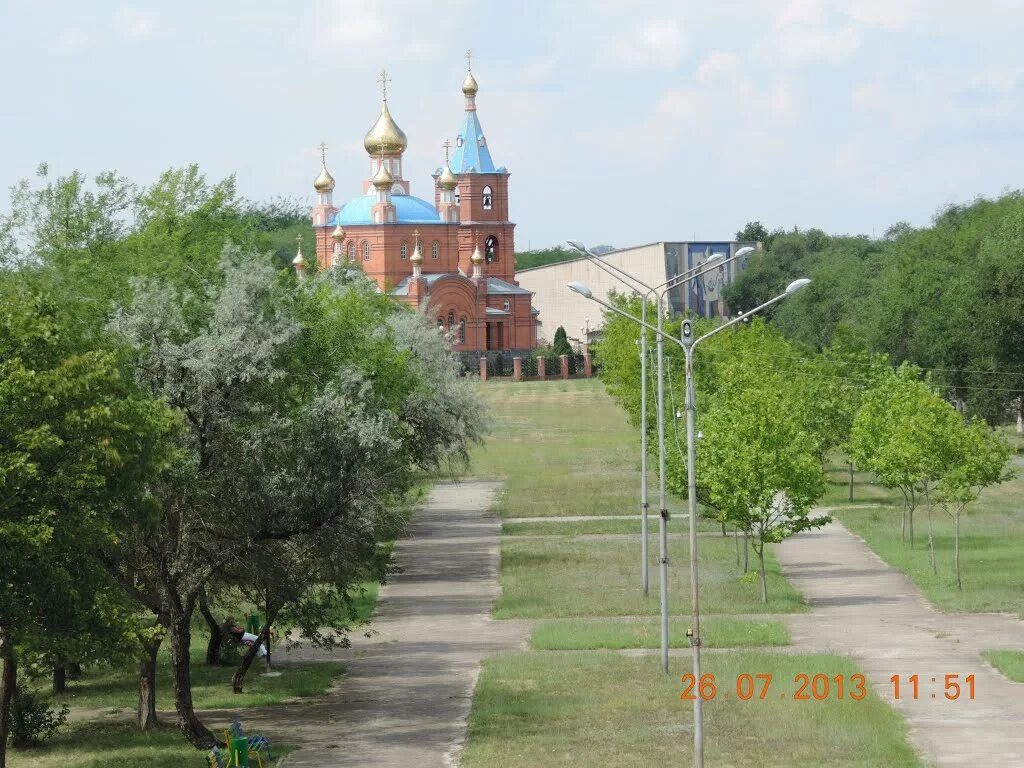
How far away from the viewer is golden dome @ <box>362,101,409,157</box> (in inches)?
4611

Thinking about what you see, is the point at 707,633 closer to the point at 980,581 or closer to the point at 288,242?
the point at 980,581

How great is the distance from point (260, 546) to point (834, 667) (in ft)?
31.8

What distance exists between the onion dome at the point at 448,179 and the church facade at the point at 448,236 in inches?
2.7

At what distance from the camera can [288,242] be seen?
6585 inches

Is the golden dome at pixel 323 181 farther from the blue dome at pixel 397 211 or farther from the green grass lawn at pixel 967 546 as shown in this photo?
the green grass lawn at pixel 967 546

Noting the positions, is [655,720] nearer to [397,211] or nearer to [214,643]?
[214,643]

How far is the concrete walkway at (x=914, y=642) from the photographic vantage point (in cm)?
2324

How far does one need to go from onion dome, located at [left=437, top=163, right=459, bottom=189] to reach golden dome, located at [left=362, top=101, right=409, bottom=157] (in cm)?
379

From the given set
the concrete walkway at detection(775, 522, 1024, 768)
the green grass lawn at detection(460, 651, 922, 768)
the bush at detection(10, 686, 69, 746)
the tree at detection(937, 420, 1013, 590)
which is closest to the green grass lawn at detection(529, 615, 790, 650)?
the concrete walkway at detection(775, 522, 1024, 768)

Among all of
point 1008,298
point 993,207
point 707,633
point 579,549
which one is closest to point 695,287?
point 993,207

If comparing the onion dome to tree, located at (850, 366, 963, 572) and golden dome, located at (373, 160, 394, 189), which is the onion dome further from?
tree, located at (850, 366, 963, 572)

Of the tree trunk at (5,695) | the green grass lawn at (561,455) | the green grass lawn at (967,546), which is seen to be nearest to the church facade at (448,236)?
the green grass lawn at (561,455)

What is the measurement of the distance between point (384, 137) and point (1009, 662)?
92983 mm

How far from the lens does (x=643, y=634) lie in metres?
32.6
